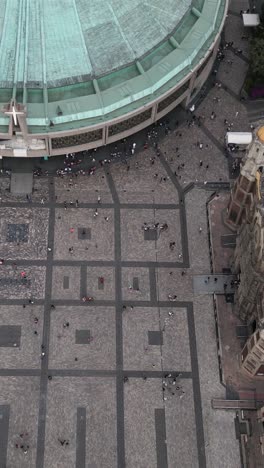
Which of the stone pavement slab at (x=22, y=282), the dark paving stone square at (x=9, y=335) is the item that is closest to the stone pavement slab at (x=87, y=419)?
the dark paving stone square at (x=9, y=335)

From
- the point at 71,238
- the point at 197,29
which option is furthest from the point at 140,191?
the point at 197,29

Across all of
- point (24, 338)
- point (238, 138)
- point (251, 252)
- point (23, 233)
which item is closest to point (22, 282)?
point (23, 233)

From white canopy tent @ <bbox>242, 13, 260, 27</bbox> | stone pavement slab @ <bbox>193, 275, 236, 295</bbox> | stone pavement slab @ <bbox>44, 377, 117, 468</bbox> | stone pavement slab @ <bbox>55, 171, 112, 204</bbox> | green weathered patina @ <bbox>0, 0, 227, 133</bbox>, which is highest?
white canopy tent @ <bbox>242, 13, 260, 27</bbox>

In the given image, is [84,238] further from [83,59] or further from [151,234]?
[83,59]

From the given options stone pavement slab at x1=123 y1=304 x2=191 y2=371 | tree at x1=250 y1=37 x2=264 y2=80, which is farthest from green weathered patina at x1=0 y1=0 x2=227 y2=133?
stone pavement slab at x1=123 y1=304 x2=191 y2=371

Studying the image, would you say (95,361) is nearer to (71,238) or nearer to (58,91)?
(71,238)

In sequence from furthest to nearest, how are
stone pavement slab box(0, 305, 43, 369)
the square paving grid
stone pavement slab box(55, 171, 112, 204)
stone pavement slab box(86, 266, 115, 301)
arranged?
stone pavement slab box(55, 171, 112, 204) < stone pavement slab box(86, 266, 115, 301) < stone pavement slab box(0, 305, 43, 369) < the square paving grid

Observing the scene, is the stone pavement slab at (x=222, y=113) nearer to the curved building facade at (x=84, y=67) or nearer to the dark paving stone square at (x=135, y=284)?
the curved building facade at (x=84, y=67)

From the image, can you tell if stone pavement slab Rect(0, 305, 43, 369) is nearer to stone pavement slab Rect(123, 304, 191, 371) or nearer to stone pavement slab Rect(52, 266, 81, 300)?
stone pavement slab Rect(52, 266, 81, 300)
